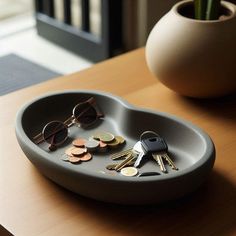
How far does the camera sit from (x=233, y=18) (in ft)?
3.34

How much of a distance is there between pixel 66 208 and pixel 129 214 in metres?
0.09

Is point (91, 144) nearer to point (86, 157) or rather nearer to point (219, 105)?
point (86, 157)

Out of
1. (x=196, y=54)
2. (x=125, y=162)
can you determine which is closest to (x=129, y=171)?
(x=125, y=162)

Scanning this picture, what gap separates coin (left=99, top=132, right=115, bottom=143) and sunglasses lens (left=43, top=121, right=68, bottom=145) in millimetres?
59

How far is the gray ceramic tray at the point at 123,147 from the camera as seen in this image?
0.75 metres

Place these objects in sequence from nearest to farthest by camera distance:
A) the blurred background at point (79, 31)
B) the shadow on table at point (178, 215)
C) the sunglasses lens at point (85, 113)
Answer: the shadow on table at point (178, 215), the sunglasses lens at point (85, 113), the blurred background at point (79, 31)

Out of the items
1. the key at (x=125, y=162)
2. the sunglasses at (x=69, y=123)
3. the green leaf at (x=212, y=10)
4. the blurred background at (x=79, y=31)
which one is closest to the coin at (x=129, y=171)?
the key at (x=125, y=162)

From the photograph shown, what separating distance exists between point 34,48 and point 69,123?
119 cm

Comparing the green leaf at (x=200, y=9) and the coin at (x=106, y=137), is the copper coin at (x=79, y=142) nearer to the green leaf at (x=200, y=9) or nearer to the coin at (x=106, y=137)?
the coin at (x=106, y=137)

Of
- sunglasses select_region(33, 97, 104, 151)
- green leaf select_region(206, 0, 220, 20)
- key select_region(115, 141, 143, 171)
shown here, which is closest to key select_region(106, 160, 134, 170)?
key select_region(115, 141, 143, 171)

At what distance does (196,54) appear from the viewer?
1.00 metres

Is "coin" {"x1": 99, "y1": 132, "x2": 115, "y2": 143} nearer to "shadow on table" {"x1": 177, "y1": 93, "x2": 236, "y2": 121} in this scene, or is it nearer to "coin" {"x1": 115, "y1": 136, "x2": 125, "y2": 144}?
"coin" {"x1": 115, "y1": 136, "x2": 125, "y2": 144}

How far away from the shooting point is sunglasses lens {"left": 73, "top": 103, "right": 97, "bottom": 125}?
99 centimetres

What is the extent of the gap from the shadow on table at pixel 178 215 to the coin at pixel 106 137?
147mm
